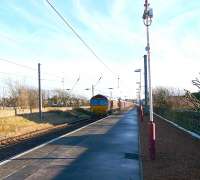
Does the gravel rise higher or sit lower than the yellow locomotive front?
lower

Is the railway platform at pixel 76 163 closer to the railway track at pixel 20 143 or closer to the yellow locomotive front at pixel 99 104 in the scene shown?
the railway track at pixel 20 143

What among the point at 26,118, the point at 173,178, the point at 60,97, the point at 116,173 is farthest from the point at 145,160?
the point at 60,97

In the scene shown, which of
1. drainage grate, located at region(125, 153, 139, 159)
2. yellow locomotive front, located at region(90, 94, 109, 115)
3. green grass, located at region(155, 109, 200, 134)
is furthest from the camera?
yellow locomotive front, located at region(90, 94, 109, 115)

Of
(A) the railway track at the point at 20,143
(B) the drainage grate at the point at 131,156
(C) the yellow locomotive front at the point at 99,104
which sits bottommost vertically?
(A) the railway track at the point at 20,143

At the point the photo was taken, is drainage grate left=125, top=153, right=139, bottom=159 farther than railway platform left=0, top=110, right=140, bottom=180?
Yes

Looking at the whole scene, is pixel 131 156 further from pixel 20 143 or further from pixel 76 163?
pixel 20 143

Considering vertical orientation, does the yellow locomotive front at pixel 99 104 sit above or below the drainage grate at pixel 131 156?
above

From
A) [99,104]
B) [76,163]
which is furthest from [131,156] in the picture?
[99,104]

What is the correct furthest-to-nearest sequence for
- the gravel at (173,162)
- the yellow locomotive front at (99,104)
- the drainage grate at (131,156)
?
the yellow locomotive front at (99,104) → the drainage grate at (131,156) → the gravel at (173,162)

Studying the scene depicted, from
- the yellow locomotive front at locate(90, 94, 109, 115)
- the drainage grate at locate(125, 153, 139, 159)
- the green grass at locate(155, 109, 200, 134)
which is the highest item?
the yellow locomotive front at locate(90, 94, 109, 115)

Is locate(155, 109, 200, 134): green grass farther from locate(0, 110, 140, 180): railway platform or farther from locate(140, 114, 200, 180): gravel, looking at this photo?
locate(0, 110, 140, 180): railway platform

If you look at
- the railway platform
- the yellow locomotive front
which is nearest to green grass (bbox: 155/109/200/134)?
the railway platform

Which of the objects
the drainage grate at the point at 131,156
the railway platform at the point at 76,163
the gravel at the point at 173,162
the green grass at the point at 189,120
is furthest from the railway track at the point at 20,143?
the green grass at the point at 189,120

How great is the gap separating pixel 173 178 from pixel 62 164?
4126 millimetres
